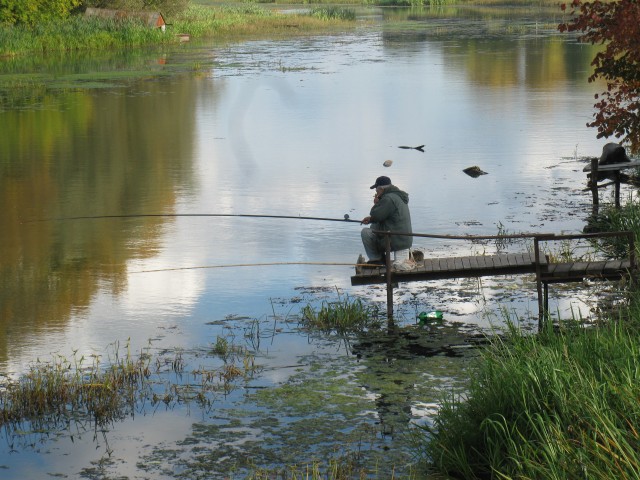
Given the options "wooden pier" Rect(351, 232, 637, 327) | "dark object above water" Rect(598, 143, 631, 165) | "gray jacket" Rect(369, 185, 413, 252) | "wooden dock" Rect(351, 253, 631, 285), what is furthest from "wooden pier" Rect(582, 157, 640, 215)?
"gray jacket" Rect(369, 185, 413, 252)

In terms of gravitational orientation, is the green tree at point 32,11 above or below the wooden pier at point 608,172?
above

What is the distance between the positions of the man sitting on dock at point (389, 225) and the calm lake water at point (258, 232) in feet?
2.18

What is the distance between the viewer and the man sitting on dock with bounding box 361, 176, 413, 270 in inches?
489

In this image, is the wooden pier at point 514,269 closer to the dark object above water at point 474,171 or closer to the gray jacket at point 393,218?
the gray jacket at point 393,218

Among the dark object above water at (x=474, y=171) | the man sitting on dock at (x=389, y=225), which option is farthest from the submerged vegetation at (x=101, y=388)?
the dark object above water at (x=474, y=171)

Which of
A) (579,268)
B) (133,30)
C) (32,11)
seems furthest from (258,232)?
(32,11)

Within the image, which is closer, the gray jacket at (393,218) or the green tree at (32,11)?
the gray jacket at (393,218)

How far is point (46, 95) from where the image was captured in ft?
123

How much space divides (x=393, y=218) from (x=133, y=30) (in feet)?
162

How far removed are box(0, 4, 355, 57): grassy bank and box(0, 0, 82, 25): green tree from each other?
0.75 meters

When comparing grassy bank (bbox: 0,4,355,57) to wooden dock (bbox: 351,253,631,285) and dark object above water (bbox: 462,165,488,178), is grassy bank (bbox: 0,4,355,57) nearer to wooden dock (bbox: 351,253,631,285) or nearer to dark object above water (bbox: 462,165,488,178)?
dark object above water (bbox: 462,165,488,178)

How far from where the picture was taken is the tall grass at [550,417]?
689 cm

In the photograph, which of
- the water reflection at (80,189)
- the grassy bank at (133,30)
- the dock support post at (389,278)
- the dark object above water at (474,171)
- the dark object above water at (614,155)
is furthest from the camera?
the grassy bank at (133,30)

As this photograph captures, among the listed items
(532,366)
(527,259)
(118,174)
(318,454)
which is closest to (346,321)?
(527,259)
